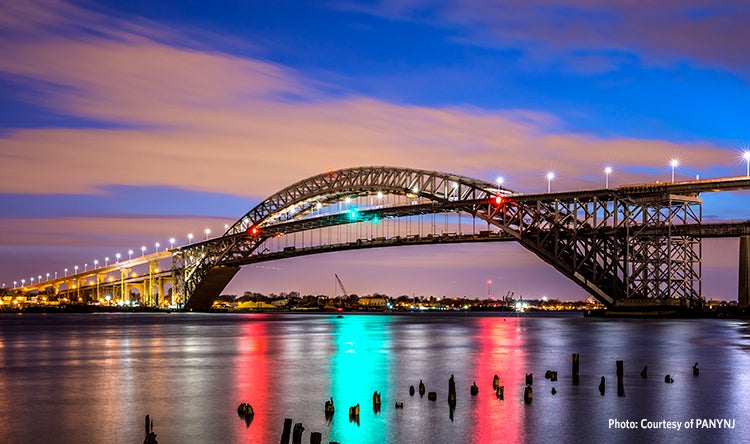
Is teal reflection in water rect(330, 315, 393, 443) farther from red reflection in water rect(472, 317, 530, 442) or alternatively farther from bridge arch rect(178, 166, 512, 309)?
bridge arch rect(178, 166, 512, 309)

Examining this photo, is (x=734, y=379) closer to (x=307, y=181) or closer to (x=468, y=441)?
(x=468, y=441)

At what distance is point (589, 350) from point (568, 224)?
38.5 metres

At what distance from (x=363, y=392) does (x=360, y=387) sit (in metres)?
1.37

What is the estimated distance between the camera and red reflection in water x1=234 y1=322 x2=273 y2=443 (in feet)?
71.8

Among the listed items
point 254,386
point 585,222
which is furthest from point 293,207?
point 254,386

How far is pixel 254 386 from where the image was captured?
99.2ft

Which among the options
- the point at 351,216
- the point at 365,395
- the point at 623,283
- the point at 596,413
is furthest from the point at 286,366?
the point at 351,216

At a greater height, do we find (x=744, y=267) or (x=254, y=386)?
(x=744, y=267)

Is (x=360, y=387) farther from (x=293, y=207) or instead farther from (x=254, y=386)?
(x=293, y=207)

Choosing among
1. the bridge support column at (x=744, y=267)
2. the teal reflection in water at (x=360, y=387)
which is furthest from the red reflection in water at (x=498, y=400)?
the bridge support column at (x=744, y=267)

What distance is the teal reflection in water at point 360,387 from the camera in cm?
2155

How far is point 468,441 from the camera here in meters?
20.7

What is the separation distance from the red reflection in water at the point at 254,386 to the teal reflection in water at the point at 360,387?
190 centimetres

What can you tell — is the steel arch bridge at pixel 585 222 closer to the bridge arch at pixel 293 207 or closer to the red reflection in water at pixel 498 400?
the bridge arch at pixel 293 207
